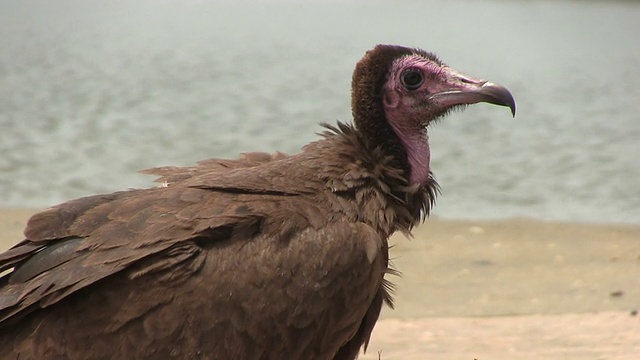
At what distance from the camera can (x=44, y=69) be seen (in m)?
21.2

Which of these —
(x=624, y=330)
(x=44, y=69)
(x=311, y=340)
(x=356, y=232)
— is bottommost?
(x=624, y=330)

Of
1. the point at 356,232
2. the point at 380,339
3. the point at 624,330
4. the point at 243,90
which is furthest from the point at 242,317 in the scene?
the point at 243,90

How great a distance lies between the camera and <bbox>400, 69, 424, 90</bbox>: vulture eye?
4.68 metres

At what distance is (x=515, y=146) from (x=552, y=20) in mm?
22482

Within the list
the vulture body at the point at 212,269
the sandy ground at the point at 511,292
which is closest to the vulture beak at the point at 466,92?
the vulture body at the point at 212,269

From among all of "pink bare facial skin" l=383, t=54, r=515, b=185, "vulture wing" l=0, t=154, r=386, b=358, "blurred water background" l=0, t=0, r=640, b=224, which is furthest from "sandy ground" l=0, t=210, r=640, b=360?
"vulture wing" l=0, t=154, r=386, b=358

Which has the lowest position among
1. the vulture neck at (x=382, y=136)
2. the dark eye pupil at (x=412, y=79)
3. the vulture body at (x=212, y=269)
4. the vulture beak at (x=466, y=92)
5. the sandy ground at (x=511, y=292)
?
the sandy ground at (x=511, y=292)

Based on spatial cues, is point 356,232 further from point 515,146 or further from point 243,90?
point 243,90

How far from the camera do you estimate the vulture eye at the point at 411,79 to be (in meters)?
4.68

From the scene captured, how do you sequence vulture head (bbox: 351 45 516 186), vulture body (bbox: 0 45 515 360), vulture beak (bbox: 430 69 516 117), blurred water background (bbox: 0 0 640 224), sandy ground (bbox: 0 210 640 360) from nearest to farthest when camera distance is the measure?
vulture body (bbox: 0 45 515 360) → vulture beak (bbox: 430 69 516 117) → vulture head (bbox: 351 45 516 186) → sandy ground (bbox: 0 210 640 360) → blurred water background (bbox: 0 0 640 224)

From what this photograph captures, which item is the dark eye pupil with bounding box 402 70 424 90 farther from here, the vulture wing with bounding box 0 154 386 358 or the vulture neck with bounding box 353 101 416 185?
the vulture wing with bounding box 0 154 386 358

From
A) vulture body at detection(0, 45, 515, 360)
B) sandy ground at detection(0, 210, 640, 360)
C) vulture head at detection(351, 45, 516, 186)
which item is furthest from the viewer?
sandy ground at detection(0, 210, 640, 360)

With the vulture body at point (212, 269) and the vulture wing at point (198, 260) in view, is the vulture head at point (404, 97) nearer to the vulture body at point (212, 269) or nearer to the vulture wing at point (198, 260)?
the vulture body at point (212, 269)

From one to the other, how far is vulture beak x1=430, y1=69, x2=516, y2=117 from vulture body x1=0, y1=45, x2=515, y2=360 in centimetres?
53
